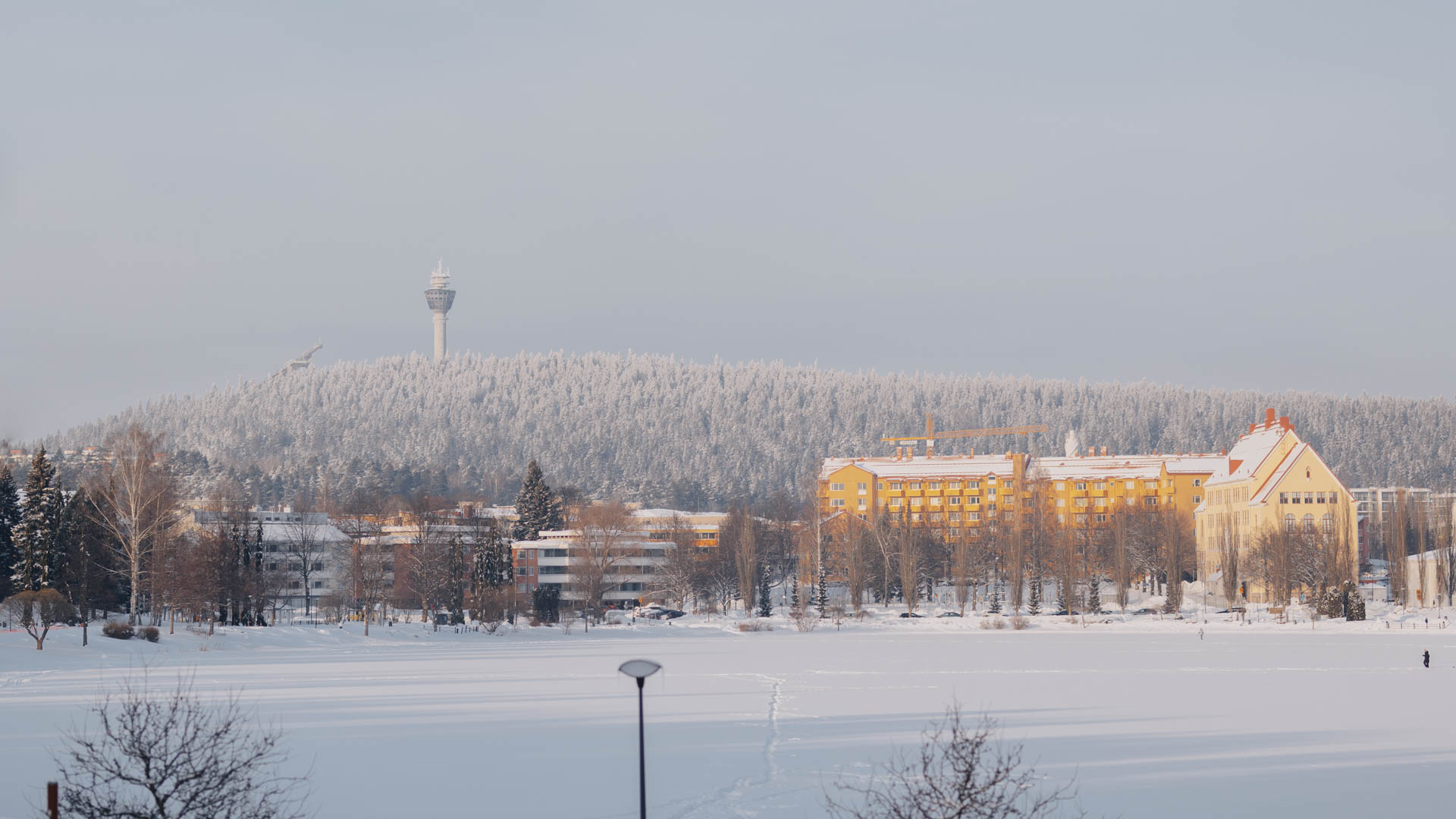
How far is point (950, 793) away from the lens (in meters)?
13.3

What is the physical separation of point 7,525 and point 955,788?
65.4 meters

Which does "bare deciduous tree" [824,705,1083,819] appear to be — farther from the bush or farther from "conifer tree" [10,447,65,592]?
"conifer tree" [10,447,65,592]

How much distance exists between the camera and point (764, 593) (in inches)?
3767

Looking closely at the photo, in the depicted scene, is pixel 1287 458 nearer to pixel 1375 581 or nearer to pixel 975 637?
pixel 1375 581

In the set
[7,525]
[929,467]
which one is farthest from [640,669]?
[929,467]

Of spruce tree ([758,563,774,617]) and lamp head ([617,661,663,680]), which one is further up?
lamp head ([617,661,663,680])

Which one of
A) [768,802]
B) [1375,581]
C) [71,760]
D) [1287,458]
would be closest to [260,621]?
[71,760]

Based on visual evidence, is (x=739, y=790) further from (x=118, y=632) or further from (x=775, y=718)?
(x=118, y=632)

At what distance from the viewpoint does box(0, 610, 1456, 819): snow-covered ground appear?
19797mm

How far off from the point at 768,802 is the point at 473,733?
9.55 m

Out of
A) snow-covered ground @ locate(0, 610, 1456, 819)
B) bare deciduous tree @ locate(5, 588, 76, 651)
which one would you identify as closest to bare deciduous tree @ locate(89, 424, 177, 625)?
bare deciduous tree @ locate(5, 588, 76, 651)

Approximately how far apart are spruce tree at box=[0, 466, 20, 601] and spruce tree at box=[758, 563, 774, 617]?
145 ft

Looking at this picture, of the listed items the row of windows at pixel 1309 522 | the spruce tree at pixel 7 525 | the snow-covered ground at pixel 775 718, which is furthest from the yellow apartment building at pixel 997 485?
the snow-covered ground at pixel 775 718

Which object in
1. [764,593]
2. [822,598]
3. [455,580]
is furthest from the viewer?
[764,593]
